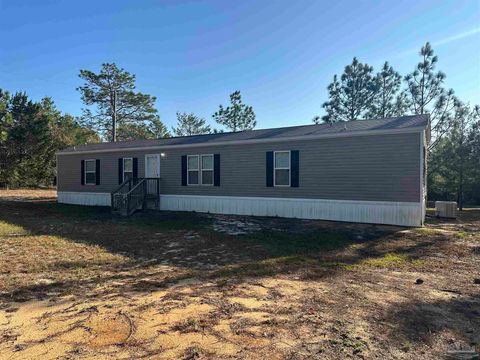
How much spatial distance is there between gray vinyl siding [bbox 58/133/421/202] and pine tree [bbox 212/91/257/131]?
2065cm

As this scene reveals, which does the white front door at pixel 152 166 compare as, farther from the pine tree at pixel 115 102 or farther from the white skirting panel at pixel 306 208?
the pine tree at pixel 115 102

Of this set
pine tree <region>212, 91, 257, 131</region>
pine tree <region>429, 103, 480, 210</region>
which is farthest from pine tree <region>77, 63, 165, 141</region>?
pine tree <region>429, 103, 480, 210</region>

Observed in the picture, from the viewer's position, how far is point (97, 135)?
37.4 m

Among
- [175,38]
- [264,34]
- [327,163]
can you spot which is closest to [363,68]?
[264,34]

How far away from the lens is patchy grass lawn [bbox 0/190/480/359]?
10.00 ft

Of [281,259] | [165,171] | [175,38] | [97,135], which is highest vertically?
[175,38]

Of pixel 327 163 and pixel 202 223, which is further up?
pixel 327 163

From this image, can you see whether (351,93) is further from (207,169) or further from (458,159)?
(207,169)

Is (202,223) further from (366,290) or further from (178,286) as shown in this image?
(366,290)

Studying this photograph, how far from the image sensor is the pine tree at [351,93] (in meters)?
25.9

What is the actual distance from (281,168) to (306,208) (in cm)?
169

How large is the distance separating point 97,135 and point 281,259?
117 ft

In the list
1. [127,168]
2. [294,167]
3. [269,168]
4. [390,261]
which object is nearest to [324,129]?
[294,167]

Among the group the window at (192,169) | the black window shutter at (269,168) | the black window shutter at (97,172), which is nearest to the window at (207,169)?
the window at (192,169)
